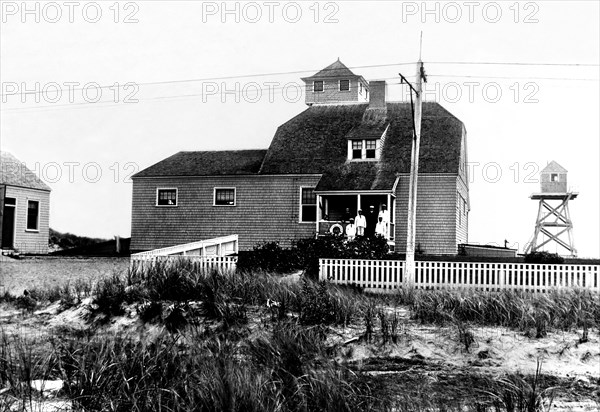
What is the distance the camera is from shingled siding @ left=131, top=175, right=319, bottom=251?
36.0m

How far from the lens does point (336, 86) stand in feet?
146

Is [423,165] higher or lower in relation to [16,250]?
higher

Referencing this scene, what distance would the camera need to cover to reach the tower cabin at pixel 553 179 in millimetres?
47188

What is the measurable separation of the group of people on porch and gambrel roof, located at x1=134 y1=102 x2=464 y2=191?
4.18 feet

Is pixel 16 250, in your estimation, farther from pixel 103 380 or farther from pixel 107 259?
pixel 103 380

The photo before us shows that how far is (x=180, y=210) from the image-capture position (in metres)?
37.9

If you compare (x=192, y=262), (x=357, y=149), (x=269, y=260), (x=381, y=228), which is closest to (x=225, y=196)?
(x=357, y=149)

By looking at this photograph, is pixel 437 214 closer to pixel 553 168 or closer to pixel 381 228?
pixel 381 228

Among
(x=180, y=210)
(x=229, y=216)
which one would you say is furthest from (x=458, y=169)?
(x=180, y=210)

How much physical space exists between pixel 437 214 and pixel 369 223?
291cm

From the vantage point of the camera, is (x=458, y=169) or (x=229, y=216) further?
(x=229, y=216)

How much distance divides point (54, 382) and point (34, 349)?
14.2 ft

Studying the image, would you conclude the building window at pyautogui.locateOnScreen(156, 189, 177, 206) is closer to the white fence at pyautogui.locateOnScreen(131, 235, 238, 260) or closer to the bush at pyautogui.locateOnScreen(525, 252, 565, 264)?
the white fence at pyautogui.locateOnScreen(131, 235, 238, 260)

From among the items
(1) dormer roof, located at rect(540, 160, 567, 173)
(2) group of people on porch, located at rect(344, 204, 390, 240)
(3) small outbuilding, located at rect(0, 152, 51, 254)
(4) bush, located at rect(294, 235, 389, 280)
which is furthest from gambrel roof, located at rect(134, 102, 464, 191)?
(1) dormer roof, located at rect(540, 160, 567, 173)
